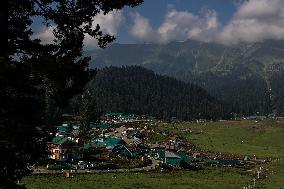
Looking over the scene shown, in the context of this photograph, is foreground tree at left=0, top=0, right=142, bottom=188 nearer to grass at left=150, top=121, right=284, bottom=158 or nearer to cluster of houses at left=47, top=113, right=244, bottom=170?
cluster of houses at left=47, top=113, right=244, bottom=170

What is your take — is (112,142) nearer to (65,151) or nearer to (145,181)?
(65,151)

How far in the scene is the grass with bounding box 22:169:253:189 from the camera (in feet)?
199

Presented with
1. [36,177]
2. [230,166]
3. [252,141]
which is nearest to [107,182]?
[36,177]

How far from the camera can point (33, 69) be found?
13.5m

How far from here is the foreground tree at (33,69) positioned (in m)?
13.6

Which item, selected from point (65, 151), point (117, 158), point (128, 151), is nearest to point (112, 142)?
point (128, 151)

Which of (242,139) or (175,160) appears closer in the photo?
(175,160)

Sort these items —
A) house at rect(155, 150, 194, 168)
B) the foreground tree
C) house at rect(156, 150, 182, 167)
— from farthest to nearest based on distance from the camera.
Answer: house at rect(156, 150, 182, 167), house at rect(155, 150, 194, 168), the foreground tree

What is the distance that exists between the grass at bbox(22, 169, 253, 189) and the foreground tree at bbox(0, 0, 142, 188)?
40555mm

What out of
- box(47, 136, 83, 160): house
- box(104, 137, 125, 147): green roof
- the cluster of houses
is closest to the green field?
the cluster of houses

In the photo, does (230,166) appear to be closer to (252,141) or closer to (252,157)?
(252,157)

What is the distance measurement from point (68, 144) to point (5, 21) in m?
80.8

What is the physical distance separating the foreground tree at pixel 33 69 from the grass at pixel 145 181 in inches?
1597

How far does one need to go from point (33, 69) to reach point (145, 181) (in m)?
56.2
